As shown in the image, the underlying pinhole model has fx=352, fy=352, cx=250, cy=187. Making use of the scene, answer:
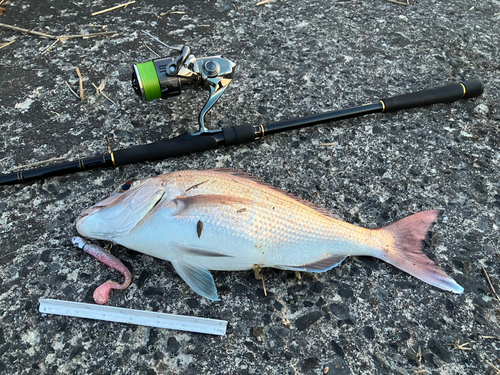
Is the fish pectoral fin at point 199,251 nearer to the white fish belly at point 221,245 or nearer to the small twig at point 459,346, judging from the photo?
the white fish belly at point 221,245

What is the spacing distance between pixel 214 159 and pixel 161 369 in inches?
58.8

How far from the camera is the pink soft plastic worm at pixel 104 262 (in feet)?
6.75

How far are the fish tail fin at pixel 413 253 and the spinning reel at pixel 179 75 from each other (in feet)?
4.94

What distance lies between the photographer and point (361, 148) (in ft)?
Result: 9.48

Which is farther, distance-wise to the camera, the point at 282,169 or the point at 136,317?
the point at 282,169

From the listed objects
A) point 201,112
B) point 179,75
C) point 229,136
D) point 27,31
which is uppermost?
point 27,31

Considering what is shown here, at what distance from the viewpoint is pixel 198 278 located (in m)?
2.06

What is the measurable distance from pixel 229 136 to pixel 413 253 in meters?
1.50

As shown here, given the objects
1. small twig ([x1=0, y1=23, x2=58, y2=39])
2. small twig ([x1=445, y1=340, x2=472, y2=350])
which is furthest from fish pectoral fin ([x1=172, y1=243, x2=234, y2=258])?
small twig ([x1=0, y1=23, x2=58, y2=39])

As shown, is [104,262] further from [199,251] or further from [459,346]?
[459,346]

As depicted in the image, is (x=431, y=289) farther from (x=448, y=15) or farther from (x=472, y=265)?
(x=448, y=15)

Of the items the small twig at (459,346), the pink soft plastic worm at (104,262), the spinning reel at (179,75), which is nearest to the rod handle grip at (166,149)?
the spinning reel at (179,75)

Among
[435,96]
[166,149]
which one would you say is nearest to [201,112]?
[166,149]

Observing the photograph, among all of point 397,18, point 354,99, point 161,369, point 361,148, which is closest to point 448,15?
point 397,18
